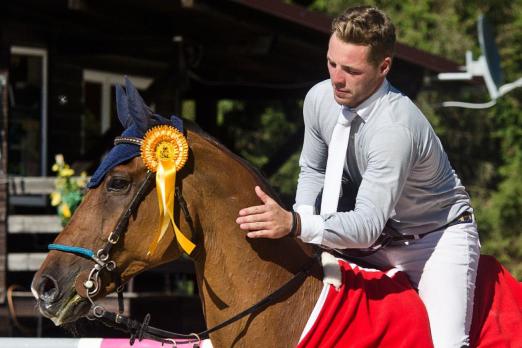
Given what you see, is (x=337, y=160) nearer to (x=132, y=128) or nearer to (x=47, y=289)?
(x=132, y=128)

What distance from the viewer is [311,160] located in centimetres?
390

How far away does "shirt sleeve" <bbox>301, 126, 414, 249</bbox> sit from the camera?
3.23 meters

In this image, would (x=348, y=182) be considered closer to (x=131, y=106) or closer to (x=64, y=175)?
(x=131, y=106)

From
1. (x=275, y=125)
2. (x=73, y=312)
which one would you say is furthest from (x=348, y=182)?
(x=275, y=125)

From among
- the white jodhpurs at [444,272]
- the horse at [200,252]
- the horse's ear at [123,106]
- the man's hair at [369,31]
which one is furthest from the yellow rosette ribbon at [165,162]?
the white jodhpurs at [444,272]

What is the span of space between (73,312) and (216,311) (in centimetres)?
50

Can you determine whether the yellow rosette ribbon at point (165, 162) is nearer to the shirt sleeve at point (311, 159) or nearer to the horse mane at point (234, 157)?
the horse mane at point (234, 157)

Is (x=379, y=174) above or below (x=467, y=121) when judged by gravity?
above

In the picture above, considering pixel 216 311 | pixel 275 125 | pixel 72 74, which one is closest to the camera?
pixel 216 311

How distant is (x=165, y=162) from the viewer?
3.32 m

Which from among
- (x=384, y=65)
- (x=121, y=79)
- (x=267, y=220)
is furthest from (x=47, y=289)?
(x=121, y=79)

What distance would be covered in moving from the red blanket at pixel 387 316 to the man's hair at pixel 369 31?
786mm

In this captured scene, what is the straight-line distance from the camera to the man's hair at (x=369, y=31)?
10.9ft

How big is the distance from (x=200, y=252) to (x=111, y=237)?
0.34m
